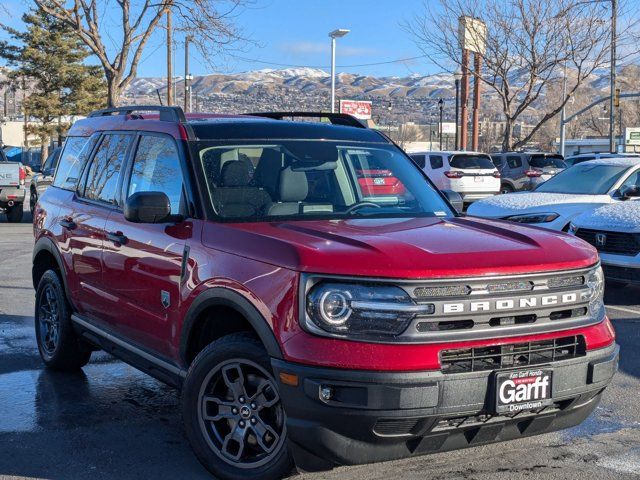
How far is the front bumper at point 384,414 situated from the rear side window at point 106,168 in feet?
8.01

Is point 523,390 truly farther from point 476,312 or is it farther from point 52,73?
point 52,73

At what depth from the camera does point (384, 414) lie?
352 centimetres

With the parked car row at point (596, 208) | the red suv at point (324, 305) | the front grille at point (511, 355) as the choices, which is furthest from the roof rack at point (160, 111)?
the parked car row at point (596, 208)

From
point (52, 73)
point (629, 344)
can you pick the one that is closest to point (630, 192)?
point (629, 344)

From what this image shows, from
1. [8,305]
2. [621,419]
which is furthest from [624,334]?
[8,305]

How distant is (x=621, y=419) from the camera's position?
543 centimetres

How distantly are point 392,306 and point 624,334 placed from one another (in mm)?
5052

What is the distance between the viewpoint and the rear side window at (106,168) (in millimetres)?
5629

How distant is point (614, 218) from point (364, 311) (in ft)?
22.4

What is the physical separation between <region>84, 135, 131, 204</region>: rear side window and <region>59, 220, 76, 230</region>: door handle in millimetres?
209

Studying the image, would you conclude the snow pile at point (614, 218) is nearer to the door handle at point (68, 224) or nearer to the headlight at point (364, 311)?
the door handle at point (68, 224)

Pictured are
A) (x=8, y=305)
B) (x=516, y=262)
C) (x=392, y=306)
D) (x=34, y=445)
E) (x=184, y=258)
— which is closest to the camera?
(x=392, y=306)

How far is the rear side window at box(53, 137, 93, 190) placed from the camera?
639 centimetres

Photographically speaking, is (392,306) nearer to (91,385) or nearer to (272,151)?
(272,151)
